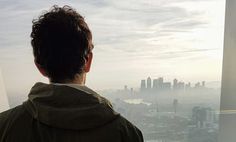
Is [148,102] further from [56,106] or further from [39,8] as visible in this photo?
[56,106]

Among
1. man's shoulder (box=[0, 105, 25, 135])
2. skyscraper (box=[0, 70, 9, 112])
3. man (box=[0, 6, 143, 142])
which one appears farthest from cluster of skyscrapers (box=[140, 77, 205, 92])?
man's shoulder (box=[0, 105, 25, 135])

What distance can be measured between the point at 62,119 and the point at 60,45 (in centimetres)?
21

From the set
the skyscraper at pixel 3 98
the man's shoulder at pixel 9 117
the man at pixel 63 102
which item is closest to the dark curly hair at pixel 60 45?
the man at pixel 63 102

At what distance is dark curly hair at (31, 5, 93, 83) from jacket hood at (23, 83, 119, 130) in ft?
0.17

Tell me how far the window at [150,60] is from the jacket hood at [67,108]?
96 cm

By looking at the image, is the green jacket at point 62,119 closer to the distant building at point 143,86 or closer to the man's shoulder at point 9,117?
Answer: the man's shoulder at point 9,117

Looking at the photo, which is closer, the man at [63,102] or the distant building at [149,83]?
the man at [63,102]

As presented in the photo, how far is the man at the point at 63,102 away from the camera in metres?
1.14

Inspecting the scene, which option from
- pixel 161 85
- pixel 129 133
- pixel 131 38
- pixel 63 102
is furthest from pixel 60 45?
pixel 161 85

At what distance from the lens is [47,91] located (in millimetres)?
1172

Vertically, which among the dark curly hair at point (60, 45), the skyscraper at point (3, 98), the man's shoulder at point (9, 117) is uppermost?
the dark curly hair at point (60, 45)

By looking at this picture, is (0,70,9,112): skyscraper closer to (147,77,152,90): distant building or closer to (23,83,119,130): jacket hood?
(147,77,152,90): distant building

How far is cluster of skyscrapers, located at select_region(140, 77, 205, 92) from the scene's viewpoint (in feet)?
7.21

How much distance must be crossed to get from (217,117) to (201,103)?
0.43ft
